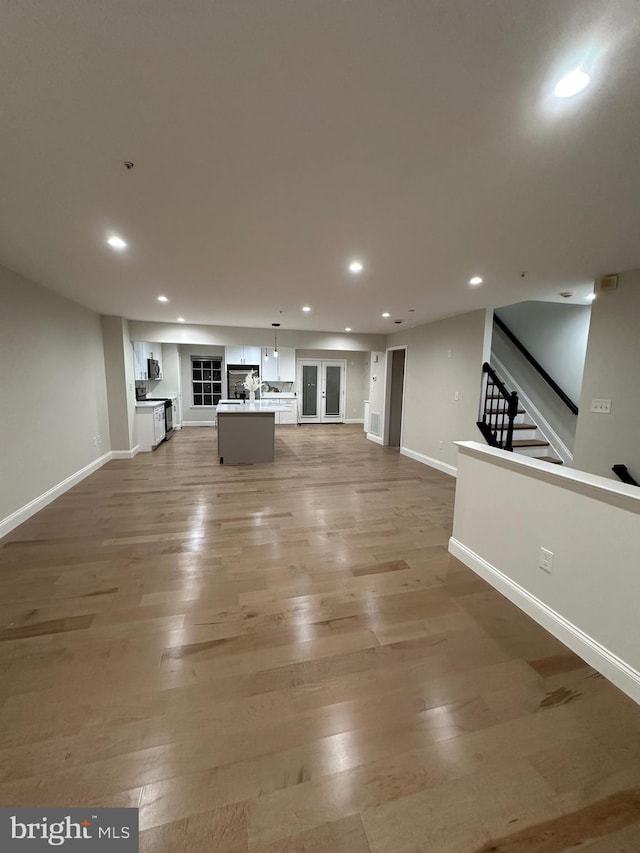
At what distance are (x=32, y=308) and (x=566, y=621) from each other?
5235mm

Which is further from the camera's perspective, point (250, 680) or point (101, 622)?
point (101, 622)

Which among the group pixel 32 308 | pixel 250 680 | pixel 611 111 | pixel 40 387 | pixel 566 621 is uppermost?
pixel 611 111

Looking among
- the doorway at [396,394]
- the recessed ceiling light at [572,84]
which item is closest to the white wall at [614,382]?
the recessed ceiling light at [572,84]

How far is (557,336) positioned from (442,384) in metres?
1.72

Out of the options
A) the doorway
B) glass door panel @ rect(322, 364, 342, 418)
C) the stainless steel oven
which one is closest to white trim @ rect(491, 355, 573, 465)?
the doorway

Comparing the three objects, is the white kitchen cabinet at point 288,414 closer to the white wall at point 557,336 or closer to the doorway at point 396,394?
the doorway at point 396,394

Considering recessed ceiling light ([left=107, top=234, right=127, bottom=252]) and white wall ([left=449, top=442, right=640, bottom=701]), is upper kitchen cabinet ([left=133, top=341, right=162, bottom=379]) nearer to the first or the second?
recessed ceiling light ([left=107, top=234, right=127, bottom=252])

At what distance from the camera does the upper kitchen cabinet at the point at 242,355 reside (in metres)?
8.96

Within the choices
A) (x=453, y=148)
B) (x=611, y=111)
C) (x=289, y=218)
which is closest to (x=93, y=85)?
(x=289, y=218)

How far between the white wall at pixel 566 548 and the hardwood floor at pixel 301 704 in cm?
12

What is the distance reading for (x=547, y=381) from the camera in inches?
193

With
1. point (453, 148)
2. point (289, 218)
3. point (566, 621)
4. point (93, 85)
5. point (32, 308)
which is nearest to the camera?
point (93, 85)

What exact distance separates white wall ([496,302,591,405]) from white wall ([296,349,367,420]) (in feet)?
16.3

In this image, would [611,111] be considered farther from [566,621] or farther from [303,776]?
[303,776]
